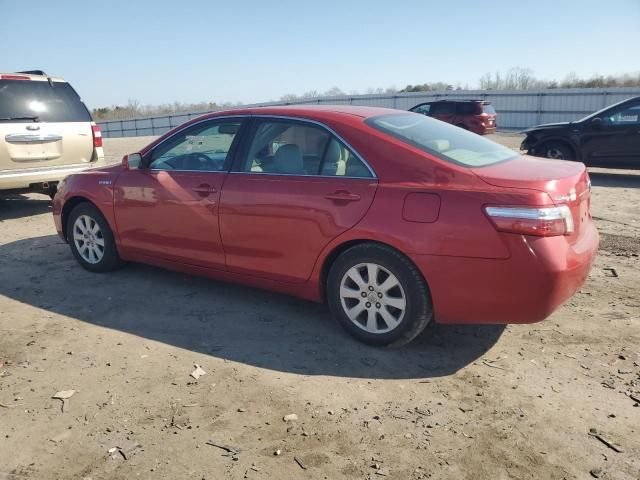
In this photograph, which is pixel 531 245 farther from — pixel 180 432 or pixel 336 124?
pixel 180 432

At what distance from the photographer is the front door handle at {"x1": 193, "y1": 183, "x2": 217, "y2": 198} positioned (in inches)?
177

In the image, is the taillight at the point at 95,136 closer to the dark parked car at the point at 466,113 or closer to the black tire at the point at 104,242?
the black tire at the point at 104,242

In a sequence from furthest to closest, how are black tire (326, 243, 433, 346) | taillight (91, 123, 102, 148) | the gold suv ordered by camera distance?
taillight (91, 123, 102, 148) < the gold suv < black tire (326, 243, 433, 346)

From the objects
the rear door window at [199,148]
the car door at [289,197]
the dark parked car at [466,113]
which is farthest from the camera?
the dark parked car at [466,113]

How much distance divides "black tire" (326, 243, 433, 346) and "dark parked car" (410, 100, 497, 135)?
18.9 m

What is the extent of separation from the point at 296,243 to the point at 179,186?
4.27 feet

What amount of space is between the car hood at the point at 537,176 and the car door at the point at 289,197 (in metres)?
0.77

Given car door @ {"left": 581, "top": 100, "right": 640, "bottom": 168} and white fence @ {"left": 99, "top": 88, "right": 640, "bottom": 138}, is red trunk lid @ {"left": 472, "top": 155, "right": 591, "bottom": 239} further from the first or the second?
white fence @ {"left": 99, "top": 88, "right": 640, "bottom": 138}

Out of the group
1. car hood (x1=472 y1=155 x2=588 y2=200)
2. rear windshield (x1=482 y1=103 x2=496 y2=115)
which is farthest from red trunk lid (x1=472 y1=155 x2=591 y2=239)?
rear windshield (x1=482 y1=103 x2=496 y2=115)

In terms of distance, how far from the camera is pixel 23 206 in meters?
9.51

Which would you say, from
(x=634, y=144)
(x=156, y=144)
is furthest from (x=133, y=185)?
(x=634, y=144)

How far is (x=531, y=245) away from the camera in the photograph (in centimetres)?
326

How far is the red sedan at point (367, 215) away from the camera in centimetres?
335

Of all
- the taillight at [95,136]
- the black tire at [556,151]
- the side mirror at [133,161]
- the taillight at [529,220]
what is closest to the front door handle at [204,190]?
the side mirror at [133,161]
